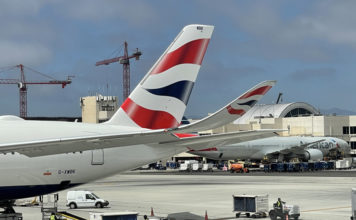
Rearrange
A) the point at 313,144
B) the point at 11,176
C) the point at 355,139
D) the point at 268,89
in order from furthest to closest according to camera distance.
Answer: the point at 355,139
the point at 313,144
the point at 11,176
the point at 268,89

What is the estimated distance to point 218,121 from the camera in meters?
20.0

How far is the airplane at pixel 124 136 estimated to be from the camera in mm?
21484

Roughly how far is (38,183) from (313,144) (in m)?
89.4

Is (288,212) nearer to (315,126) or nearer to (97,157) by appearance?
(97,157)

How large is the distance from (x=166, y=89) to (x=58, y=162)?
256 inches

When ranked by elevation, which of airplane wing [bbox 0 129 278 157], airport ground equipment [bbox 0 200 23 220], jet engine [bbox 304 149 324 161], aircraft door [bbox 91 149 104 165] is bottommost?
airport ground equipment [bbox 0 200 23 220]

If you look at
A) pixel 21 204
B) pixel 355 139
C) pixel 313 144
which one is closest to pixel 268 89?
pixel 21 204

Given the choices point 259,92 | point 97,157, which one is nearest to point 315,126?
point 97,157

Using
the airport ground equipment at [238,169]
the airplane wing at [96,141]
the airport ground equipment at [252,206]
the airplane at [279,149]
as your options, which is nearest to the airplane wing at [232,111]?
the airplane wing at [96,141]

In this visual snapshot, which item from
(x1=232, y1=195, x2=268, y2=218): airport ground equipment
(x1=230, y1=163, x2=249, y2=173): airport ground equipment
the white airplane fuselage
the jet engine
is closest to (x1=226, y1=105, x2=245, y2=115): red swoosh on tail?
the white airplane fuselage

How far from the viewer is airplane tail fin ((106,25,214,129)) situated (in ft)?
92.3

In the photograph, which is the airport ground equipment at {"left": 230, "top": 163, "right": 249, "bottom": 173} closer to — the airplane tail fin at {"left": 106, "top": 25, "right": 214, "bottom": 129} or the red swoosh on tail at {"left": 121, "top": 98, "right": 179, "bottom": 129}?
the airplane tail fin at {"left": 106, "top": 25, "right": 214, "bottom": 129}

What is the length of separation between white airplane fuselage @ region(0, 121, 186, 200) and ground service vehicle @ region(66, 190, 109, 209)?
15.9 m

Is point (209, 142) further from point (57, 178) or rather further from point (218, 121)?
point (57, 178)
